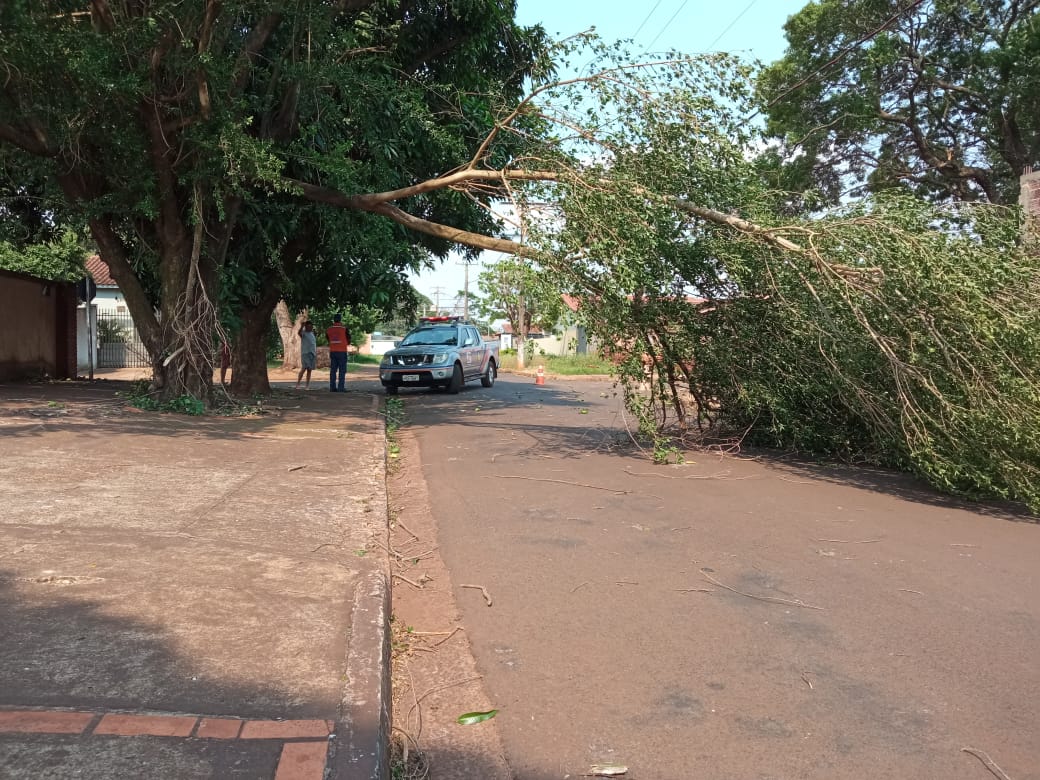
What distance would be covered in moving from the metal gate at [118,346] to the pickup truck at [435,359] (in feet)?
48.0

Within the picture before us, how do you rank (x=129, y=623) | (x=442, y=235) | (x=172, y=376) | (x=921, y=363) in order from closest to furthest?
(x=129, y=623), (x=921, y=363), (x=442, y=235), (x=172, y=376)

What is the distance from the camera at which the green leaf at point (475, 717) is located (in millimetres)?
3504

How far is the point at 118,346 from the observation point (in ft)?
101

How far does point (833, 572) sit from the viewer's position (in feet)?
17.8

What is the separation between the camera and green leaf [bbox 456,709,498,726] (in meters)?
3.50

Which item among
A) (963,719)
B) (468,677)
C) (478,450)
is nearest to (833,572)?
(963,719)

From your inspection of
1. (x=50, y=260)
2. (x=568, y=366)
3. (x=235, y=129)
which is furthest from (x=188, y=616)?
(x=568, y=366)

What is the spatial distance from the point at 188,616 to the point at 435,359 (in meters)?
15.4

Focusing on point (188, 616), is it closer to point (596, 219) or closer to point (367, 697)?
point (367, 697)

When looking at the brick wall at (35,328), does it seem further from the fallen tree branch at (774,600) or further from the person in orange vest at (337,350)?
the fallen tree branch at (774,600)

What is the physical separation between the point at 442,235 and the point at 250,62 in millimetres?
3369

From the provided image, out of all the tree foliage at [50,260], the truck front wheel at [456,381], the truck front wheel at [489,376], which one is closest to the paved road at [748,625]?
the truck front wheel at [456,381]

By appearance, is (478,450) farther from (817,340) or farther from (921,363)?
(921,363)

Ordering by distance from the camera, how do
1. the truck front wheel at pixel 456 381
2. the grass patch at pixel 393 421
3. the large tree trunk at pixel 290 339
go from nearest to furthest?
1. the grass patch at pixel 393 421
2. the truck front wheel at pixel 456 381
3. the large tree trunk at pixel 290 339
